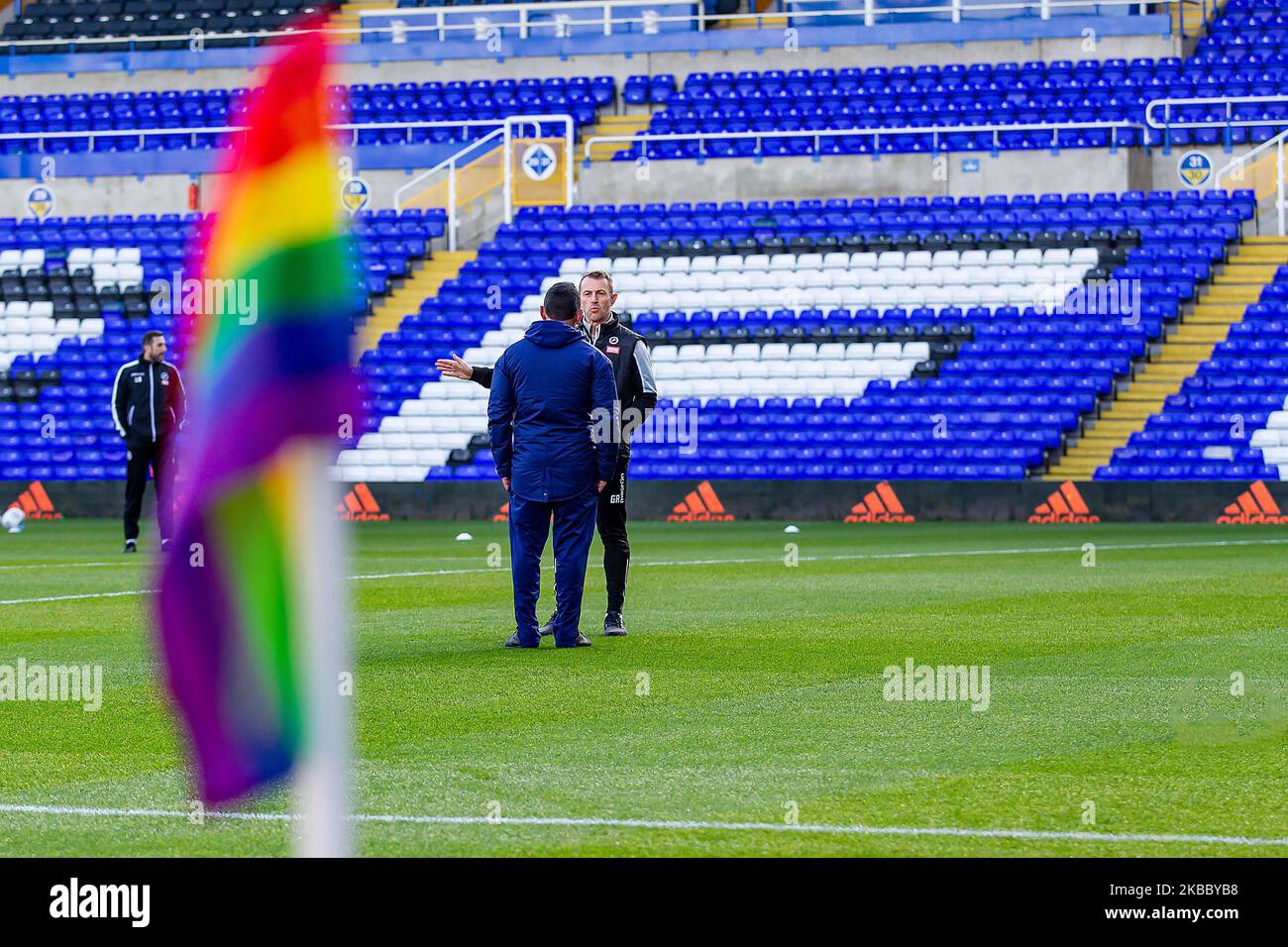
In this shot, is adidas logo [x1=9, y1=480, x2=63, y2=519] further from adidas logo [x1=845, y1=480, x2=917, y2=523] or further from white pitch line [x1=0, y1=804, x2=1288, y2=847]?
white pitch line [x1=0, y1=804, x2=1288, y2=847]

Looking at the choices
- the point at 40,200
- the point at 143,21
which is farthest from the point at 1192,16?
the point at 143,21

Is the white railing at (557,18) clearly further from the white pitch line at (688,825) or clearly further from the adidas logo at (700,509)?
the white pitch line at (688,825)

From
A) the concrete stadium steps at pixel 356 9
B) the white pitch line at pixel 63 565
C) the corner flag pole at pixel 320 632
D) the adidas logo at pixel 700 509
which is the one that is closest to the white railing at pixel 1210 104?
the adidas logo at pixel 700 509

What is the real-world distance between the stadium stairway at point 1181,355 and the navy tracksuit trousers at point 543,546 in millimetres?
17636

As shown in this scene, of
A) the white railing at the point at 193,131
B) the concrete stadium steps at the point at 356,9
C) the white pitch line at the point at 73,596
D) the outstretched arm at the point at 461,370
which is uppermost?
the concrete stadium steps at the point at 356,9

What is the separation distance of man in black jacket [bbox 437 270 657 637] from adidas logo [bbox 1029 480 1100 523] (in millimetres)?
16133

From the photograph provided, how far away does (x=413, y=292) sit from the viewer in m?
35.5

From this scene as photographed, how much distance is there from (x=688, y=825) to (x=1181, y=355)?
84.5 ft

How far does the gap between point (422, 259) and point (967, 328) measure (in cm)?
997

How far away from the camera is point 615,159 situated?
37719 mm

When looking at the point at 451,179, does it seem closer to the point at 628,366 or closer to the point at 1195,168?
the point at 1195,168

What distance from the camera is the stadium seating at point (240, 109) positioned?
129ft

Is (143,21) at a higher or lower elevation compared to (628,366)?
higher
